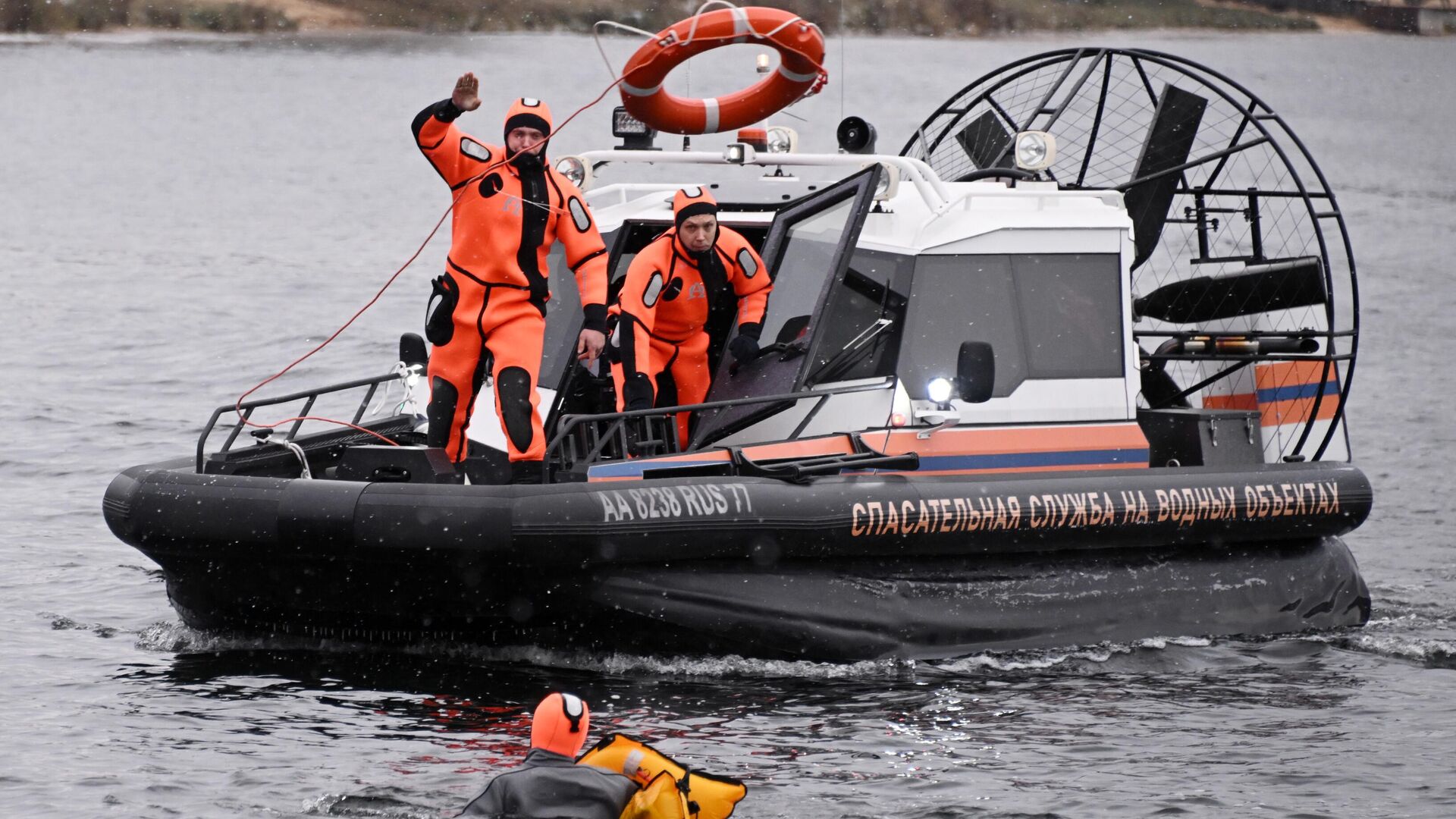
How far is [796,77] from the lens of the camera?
876 cm

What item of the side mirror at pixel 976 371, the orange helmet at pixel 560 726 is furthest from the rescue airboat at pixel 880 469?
the orange helmet at pixel 560 726

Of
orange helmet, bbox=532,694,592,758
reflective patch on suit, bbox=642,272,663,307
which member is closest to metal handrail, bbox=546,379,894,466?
reflective patch on suit, bbox=642,272,663,307

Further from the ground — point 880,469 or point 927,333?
point 927,333

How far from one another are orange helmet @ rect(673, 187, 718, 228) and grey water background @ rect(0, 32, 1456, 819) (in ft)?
6.16

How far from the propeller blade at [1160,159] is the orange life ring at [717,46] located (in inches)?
80.2

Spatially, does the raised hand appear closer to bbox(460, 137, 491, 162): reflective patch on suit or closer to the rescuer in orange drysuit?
bbox(460, 137, 491, 162): reflective patch on suit

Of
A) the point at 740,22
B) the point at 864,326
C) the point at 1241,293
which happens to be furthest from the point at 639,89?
the point at 1241,293

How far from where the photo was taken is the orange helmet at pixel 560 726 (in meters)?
5.72

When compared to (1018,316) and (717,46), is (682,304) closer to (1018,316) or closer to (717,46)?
(717,46)

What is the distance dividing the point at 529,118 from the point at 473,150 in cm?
27

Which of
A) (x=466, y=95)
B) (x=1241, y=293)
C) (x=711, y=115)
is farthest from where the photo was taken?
(x=1241, y=293)

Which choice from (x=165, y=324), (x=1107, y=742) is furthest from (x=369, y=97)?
(x=1107, y=742)

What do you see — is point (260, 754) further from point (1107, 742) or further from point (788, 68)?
point (788, 68)

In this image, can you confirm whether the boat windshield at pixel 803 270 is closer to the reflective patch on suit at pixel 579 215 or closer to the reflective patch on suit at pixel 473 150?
the reflective patch on suit at pixel 579 215
